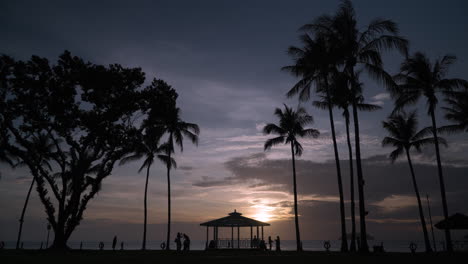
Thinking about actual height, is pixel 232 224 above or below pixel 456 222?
below

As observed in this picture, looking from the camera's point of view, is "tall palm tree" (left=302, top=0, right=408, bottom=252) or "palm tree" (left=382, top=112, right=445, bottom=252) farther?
"palm tree" (left=382, top=112, right=445, bottom=252)

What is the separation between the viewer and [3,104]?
2305 centimetres

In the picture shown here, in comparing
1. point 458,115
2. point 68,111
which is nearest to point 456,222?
point 458,115

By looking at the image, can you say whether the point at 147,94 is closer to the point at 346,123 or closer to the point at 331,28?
the point at 331,28

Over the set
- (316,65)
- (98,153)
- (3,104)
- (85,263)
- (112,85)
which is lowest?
(85,263)

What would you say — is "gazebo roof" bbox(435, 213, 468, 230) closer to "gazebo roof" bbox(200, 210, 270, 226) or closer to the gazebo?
the gazebo

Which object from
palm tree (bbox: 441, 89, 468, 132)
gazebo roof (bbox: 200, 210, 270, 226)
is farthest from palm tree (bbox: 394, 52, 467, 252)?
gazebo roof (bbox: 200, 210, 270, 226)

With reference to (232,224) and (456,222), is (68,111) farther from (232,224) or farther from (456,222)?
(456,222)

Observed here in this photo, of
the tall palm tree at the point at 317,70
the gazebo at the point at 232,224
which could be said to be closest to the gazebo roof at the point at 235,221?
the gazebo at the point at 232,224

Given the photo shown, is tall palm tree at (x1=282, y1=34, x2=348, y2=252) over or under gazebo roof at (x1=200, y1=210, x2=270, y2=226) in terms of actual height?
over

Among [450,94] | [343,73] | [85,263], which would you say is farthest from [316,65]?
[85,263]

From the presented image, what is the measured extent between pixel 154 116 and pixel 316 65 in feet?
46.6

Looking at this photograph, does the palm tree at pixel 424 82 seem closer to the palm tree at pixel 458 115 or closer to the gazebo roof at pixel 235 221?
the palm tree at pixel 458 115

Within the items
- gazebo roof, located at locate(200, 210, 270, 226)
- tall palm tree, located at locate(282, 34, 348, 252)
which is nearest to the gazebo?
gazebo roof, located at locate(200, 210, 270, 226)
